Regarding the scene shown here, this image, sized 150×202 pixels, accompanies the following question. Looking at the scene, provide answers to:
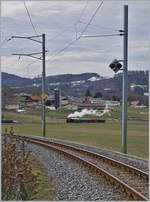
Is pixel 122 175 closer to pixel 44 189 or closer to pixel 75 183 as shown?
pixel 75 183

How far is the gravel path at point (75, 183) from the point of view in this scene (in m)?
11.6

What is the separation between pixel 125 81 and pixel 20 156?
10003 mm

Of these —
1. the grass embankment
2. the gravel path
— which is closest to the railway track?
the gravel path

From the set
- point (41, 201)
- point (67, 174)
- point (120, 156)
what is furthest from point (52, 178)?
point (120, 156)

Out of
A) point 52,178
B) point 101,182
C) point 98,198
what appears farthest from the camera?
point 52,178

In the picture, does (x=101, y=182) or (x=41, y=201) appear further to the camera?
A: (x=101, y=182)

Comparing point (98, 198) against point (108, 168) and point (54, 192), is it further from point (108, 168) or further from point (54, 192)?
point (108, 168)

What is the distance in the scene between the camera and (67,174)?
1512cm

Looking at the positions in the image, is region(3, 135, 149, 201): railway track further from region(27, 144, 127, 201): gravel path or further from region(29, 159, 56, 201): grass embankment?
region(29, 159, 56, 201): grass embankment

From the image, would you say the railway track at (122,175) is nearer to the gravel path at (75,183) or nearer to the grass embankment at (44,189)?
the gravel path at (75,183)

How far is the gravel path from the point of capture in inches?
456

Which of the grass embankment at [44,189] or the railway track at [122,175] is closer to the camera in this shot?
the railway track at [122,175]

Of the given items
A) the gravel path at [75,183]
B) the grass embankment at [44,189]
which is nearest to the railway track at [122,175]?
the gravel path at [75,183]

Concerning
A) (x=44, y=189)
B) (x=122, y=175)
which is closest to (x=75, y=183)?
(x=44, y=189)
